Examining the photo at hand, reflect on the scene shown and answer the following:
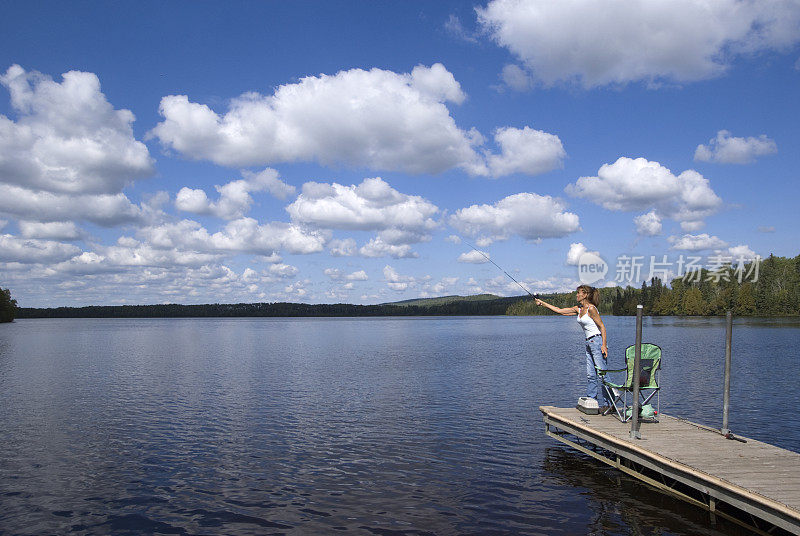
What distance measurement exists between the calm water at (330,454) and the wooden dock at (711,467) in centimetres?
44

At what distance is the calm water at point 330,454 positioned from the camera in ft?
33.9

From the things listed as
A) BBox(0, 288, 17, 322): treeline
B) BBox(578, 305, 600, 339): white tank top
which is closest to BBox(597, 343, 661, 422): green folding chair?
BBox(578, 305, 600, 339): white tank top

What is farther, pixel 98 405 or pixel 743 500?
pixel 98 405

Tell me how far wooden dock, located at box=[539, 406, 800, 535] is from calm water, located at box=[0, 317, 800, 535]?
17.4 inches

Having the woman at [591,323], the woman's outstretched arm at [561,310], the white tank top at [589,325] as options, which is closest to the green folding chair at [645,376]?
the woman at [591,323]

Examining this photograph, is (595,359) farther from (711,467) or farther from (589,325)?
(711,467)

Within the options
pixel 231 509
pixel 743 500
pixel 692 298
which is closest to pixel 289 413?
pixel 231 509

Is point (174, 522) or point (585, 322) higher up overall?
point (585, 322)

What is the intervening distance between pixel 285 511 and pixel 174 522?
201 cm

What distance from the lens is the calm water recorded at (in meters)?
10.3

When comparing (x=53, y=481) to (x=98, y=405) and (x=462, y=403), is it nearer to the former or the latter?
(x=98, y=405)

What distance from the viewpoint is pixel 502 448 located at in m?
15.0

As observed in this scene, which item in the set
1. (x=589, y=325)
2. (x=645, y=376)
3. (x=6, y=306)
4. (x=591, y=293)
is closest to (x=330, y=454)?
(x=589, y=325)

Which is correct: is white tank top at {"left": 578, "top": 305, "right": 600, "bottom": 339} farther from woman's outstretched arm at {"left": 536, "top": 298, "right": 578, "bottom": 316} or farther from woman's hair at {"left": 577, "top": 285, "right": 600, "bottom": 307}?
woman's hair at {"left": 577, "top": 285, "right": 600, "bottom": 307}
